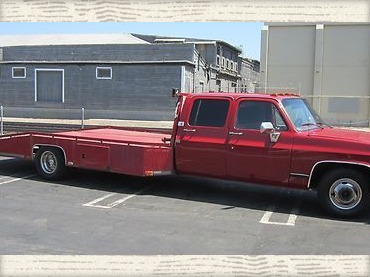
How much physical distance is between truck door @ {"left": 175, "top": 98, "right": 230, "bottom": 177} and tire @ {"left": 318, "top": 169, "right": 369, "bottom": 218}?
62.4 inches

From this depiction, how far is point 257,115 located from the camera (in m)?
7.62

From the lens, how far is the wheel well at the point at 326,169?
22.6 feet

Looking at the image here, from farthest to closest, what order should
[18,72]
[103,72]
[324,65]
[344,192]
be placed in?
[18,72]
[103,72]
[324,65]
[344,192]

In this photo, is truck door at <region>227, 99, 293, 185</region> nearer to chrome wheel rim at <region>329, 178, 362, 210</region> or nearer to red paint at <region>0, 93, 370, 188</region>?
red paint at <region>0, 93, 370, 188</region>

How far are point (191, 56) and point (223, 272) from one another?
25.8m

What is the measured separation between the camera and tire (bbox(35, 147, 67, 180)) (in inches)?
368

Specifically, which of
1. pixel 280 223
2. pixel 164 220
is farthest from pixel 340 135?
pixel 164 220

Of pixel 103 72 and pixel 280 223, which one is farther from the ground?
pixel 103 72

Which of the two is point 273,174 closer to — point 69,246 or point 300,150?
point 300,150

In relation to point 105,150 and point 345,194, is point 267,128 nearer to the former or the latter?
point 345,194

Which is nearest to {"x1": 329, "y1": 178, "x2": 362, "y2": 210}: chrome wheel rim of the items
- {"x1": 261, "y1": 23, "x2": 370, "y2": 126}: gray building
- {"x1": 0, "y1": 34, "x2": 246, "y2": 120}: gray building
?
{"x1": 0, "y1": 34, "x2": 246, "y2": 120}: gray building

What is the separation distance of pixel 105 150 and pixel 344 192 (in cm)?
405

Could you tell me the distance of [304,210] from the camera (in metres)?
7.49

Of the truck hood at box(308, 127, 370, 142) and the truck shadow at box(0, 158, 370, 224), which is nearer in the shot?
the truck hood at box(308, 127, 370, 142)
